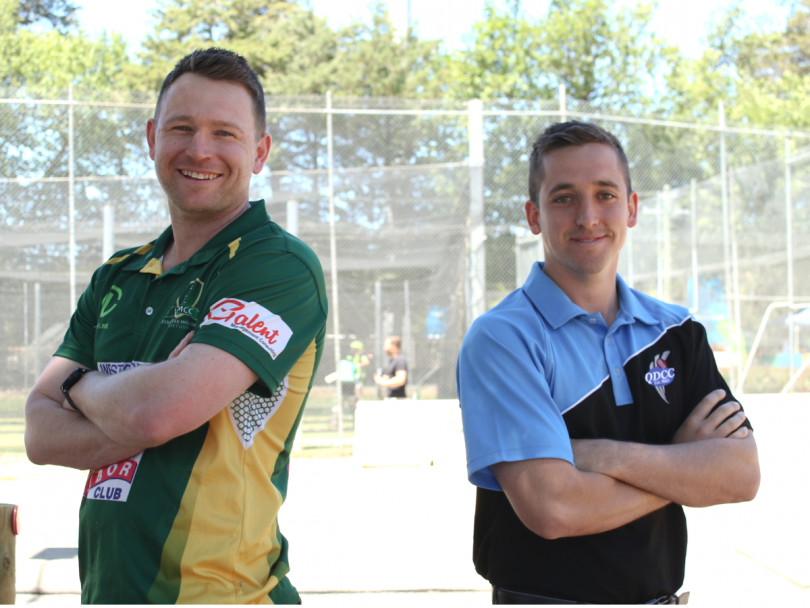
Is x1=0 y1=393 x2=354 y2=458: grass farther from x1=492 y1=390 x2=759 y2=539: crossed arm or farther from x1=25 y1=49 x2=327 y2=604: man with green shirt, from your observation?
x1=492 y1=390 x2=759 y2=539: crossed arm

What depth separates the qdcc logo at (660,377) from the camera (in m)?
1.96

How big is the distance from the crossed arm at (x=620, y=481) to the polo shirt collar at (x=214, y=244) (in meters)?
0.93

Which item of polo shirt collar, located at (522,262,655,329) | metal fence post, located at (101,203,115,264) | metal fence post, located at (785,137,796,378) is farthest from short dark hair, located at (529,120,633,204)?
metal fence post, located at (785,137,796,378)

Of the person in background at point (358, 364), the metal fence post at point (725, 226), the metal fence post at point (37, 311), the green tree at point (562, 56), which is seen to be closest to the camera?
the metal fence post at point (37, 311)

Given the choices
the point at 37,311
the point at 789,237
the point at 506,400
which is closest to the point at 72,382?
the point at 506,400

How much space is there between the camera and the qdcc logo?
196 cm

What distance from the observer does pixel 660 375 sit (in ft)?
6.48

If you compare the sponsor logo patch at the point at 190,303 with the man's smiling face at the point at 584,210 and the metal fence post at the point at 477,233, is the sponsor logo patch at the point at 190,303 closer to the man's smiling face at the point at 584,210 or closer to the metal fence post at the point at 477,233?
the man's smiling face at the point at 584,210

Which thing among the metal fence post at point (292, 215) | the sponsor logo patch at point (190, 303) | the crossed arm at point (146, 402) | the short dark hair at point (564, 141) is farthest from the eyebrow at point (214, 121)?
the metal fence post at point (292, 215)

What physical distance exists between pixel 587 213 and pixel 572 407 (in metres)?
0.59

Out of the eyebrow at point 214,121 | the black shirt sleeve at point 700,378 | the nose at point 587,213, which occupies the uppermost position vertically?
the eyebrow at point 214,121

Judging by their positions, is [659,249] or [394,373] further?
[659,249]

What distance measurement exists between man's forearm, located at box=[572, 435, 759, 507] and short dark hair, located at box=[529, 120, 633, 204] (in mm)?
845

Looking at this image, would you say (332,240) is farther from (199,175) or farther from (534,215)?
(199,175)
